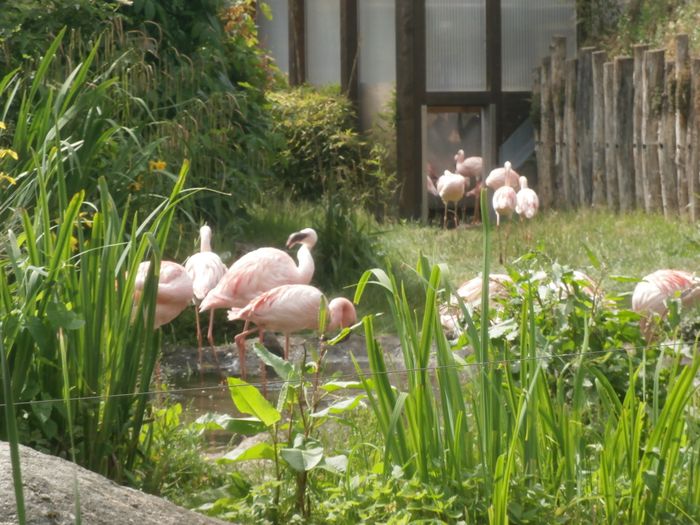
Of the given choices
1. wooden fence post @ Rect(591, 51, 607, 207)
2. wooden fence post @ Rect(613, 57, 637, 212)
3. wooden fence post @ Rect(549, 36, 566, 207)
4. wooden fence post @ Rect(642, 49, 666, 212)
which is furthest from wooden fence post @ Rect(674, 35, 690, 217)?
wooden fence post @ Rect(549, 36, 566, 207)

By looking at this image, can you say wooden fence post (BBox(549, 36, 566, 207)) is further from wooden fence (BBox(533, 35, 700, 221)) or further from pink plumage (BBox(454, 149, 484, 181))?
pink plumage (BBox(454, 149, 484, 181))

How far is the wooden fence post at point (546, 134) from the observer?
509 inches

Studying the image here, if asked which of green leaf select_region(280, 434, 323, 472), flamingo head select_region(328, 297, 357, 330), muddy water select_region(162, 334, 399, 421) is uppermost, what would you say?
green leaf select_region(280, 434, 323, 472)

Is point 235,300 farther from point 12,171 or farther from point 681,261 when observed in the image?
point 681,261

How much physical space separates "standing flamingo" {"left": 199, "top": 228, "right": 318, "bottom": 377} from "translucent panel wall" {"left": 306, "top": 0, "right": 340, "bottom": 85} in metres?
8.94

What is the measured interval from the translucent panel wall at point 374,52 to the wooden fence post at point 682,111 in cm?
446

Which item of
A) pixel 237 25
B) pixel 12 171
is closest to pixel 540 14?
pixel 237 25

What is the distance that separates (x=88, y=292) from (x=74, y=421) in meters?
0.30

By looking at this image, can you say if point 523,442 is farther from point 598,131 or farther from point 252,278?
point 598,131

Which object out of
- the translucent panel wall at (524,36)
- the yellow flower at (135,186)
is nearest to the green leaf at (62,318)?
the yellow flower at (135,186)

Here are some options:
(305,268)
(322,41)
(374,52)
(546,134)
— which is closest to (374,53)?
(374,52)

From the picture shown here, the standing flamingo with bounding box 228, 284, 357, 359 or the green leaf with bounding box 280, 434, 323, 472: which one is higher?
the green leaf with bounding box 280, 434, 323, 472

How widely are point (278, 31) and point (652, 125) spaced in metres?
6.35

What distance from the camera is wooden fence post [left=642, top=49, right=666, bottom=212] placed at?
426 inches
